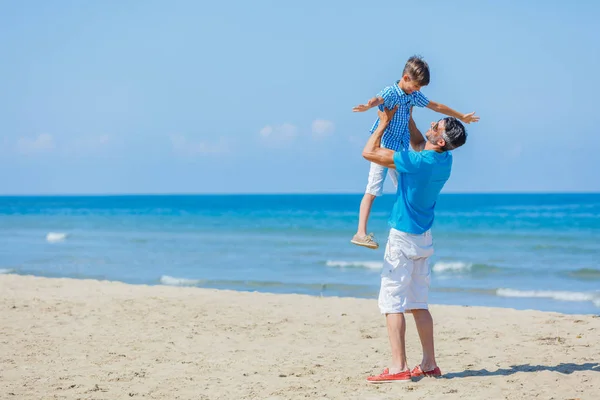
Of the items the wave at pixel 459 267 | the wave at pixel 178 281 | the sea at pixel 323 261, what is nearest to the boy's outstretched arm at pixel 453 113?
the sea at pixel 323 261

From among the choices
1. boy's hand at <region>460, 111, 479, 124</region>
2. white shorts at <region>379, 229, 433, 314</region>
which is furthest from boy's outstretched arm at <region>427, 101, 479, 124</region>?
white shorts at <region>379, 229, 433, 314</region>

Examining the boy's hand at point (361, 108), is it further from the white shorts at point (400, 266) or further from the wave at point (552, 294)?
the wave at point (552, 294)

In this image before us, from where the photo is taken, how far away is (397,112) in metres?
5.66

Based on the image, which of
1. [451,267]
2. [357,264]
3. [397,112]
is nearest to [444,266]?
[451,267]

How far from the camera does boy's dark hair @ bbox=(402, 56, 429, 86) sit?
545 centimetres

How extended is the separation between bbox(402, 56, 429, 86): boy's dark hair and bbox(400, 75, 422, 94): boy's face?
0.03 m

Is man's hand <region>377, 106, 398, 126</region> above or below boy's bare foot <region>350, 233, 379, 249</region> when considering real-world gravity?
above

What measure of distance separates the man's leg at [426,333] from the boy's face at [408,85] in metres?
1.74

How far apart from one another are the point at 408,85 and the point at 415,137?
0.56m

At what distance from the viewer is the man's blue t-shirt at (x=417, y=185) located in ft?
17.0

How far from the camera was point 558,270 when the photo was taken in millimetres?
18188

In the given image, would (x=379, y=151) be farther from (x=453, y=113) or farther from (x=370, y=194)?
(x=453, y=113)

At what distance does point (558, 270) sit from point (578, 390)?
13.6 m

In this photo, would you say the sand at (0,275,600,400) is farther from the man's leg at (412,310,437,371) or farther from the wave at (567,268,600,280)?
the wave at (567,268,600,280)
